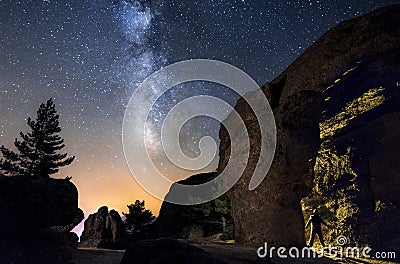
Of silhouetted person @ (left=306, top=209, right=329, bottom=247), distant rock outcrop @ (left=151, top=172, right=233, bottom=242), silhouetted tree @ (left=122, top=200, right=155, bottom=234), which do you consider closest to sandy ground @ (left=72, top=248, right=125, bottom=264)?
silhouetted person @ (left=306, top=209, right=329, bottom=247)

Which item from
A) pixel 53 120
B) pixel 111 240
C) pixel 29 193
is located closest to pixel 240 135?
pixel 29 193

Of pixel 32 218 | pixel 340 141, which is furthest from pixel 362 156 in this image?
pixel 32 218

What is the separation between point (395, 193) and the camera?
55.1 feet

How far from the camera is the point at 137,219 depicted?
36469mm

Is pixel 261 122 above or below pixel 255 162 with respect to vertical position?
above

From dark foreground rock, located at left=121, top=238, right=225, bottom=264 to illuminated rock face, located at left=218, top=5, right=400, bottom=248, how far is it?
10.9 metres

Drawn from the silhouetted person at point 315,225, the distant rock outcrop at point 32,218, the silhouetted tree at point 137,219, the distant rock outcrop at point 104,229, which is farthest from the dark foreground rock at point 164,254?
the silhouetted tree at point 137,219

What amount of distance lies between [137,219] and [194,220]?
9668 millimetres

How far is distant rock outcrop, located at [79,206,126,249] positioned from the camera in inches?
1238

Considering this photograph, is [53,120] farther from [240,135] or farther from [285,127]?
[285,127]

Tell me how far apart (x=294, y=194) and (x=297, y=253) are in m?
3.84

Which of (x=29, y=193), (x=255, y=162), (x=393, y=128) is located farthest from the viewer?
(x=255, y=162)

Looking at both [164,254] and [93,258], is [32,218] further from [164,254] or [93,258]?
[164,254]

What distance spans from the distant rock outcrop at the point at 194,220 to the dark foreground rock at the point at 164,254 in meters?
18.0
